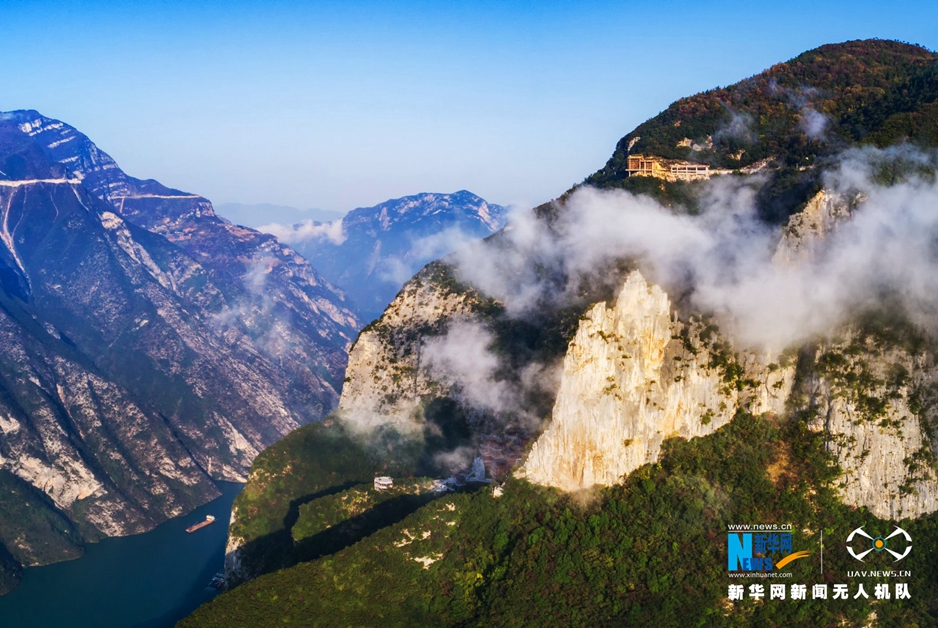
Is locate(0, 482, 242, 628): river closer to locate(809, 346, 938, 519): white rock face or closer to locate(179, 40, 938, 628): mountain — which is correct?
locate(179, 40, 938, 628): mountain

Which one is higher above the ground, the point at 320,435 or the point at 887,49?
the point at 887,49

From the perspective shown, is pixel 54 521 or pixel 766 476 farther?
pixel 54 521

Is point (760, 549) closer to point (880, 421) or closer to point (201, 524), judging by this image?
point (880, 421)

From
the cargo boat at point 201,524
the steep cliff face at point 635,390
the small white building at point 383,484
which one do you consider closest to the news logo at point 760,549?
the steep cliff face at point 635,390

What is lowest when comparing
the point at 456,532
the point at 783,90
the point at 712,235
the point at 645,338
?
the point at 456,532

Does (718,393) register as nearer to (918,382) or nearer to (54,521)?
(918,382)

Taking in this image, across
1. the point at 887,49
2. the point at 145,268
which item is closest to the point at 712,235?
the point at 887,49

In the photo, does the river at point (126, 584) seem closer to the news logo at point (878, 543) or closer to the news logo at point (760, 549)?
the news logo at point (760, 549)
